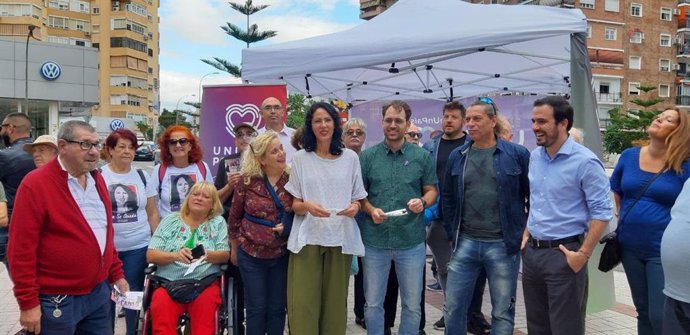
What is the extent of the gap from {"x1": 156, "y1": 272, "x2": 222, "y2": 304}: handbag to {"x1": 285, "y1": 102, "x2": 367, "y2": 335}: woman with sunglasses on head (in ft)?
2.21

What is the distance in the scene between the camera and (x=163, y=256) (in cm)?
408

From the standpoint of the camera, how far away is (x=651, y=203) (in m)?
3.61

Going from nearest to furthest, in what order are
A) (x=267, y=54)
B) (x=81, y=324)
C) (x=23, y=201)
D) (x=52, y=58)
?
(x=23, y=201)
(x=81, y=324)
(x=267, y=54)
(x=52, y=58)

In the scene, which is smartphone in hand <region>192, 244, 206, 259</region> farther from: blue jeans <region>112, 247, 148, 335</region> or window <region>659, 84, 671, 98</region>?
window <region>659, 84, 671, 98</region>

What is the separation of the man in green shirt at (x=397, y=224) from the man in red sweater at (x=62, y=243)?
184 cm

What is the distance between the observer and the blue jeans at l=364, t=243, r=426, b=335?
4.07 metres

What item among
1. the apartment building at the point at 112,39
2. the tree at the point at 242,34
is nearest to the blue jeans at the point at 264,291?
the tree at the point at 242,34

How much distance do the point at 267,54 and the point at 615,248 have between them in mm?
3974

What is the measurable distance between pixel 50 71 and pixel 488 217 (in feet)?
121

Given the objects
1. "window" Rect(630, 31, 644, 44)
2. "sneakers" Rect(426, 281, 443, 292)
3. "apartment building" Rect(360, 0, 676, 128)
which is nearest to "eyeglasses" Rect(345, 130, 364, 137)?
"sneakers" Rect(426, 281, 443, 292)

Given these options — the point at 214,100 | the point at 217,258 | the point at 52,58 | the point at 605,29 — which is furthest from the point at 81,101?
the point at 605,29

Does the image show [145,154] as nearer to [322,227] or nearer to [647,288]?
[322,227]

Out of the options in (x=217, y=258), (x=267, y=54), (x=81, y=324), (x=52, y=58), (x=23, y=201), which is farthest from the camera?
(x=52, y=58)

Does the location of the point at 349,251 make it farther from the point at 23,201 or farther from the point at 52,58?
the point at 52,58
